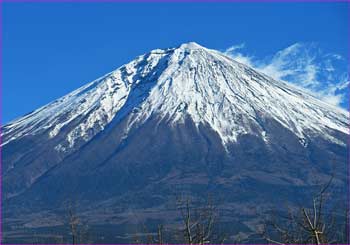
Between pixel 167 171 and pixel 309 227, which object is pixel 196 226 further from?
pixel 167 171

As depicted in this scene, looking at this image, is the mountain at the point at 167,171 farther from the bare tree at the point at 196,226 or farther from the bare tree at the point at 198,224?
the bare tree at the point at 198,224

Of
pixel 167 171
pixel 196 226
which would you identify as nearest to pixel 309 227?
pixel 196 226

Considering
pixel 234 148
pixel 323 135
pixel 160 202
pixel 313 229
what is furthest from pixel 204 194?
pixel 313 229

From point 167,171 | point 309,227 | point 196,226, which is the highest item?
point 167,171

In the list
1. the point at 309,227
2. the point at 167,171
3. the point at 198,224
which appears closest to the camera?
the point at 309,227

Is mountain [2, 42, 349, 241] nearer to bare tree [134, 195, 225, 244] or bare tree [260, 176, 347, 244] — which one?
bare tree [260, 176, 347, 244]

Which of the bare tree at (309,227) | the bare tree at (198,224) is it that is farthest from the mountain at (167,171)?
the bare tree at (198,224)

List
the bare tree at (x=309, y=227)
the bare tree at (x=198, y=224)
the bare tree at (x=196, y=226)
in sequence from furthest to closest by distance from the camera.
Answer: the bare tree at (x=196, y=226) → the bare tree at (x=198, y=224) → the bare tree at (x=309, y=227)

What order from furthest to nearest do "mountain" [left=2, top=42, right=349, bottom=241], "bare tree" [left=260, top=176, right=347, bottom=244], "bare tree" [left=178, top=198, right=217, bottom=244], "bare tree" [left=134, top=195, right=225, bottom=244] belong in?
"mountain" [left=2, top=42, right=349, bottom=241], "bare tree" [left=134, top=195, right=225, bottom=244], "bare tree" [left=178, top=198, right=217, bottom=244], "bare tree" [left=260, top=176, right=347, bottom=244]

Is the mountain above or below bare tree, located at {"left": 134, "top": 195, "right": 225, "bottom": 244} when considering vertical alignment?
above

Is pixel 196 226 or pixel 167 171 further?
pixel 167 171

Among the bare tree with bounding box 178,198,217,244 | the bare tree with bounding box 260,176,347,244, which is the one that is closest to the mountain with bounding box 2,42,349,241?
the bare tree with bounding box 260,176,347,244
